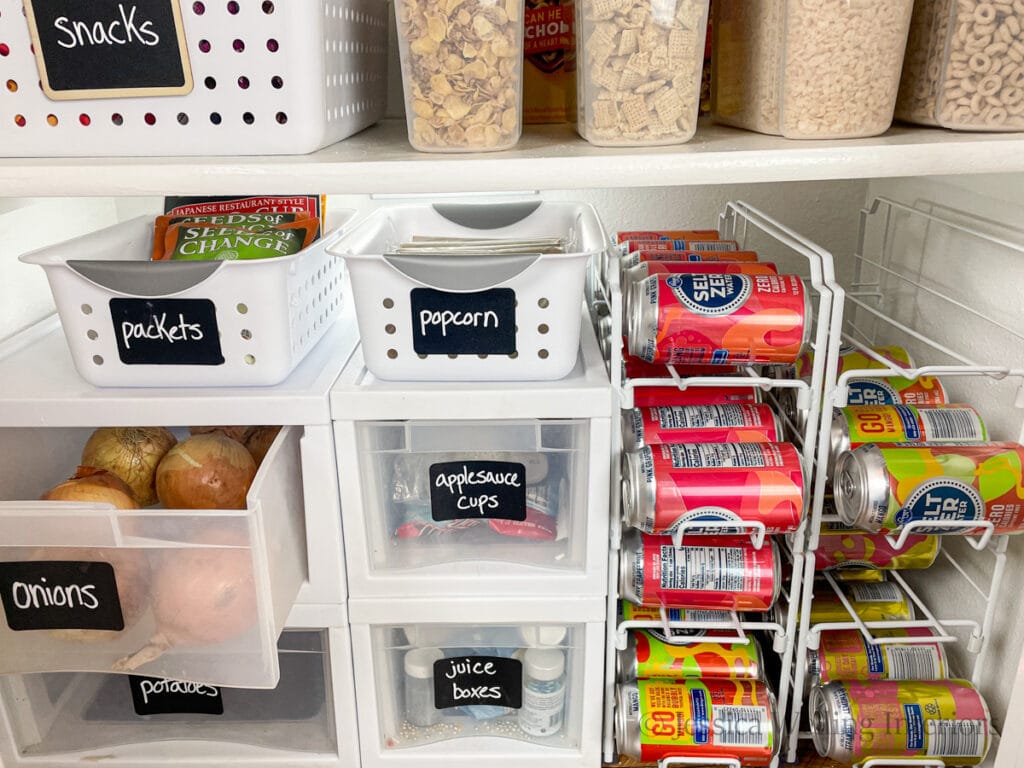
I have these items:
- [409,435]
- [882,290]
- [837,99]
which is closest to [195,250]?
[409,435]

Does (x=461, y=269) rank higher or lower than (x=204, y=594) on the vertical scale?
higher

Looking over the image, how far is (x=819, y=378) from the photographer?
86 cm

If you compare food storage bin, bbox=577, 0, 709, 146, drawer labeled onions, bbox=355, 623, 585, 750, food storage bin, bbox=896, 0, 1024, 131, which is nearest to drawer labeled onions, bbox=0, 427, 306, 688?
drawer labeled onions, bbox=355, 623, 585, 750

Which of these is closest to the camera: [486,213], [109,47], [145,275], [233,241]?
[109,47]

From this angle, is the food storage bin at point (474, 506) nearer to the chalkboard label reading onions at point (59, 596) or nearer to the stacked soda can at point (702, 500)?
the stacked soda can at point (702, 500)

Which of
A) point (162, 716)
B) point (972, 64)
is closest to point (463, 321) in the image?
point (972, 64)

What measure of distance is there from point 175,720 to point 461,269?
68cm

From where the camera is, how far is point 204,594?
74 cm

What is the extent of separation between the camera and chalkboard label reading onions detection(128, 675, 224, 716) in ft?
3.19

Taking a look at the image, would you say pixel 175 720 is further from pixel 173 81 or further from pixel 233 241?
pixel 173 81

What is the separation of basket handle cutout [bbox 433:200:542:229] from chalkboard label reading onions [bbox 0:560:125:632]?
623 millimetres

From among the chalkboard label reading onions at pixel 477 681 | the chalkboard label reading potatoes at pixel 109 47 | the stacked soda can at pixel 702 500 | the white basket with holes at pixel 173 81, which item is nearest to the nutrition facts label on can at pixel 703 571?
the stacked soda can at pixel 702 500

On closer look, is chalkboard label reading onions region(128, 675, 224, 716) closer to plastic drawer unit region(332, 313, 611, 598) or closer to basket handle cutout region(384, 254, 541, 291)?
plastic drawer unit region(332, 313, 611, 598)

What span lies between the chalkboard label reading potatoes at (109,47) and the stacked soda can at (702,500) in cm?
50
